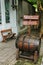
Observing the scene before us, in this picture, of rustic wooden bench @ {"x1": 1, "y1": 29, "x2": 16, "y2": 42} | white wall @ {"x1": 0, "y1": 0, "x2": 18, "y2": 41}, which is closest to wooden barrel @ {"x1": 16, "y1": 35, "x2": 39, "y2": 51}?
rustic wooden bench @ {"x1": 1, "y1": 29, "x2": 16, "y2": 42}

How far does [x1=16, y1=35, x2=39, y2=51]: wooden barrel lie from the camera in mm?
4258

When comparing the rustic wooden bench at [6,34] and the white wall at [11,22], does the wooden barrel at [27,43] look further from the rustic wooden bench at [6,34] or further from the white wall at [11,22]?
the white wall at [11,22]

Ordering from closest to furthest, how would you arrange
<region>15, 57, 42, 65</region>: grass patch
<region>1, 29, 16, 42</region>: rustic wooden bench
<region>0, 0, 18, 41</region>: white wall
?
<region>15, 57, 42, 65</region>: grass patch → <region>1, 29, 16, 42</region>: rustic wooden bench → <region>0, 0, 18, 41</region>: white wall

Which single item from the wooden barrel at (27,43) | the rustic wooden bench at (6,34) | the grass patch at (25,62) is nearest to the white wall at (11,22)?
the rustic wooden bench at (6,34)

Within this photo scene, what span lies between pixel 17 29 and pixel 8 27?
2.49ft

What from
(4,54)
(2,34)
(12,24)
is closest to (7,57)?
(4,54)

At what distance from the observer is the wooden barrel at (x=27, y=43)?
4258 mm

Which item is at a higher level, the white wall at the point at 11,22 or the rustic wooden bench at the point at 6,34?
the white wall at the point at 11,22

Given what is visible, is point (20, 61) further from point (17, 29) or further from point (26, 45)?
point (17, 29)

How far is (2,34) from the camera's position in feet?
23.0

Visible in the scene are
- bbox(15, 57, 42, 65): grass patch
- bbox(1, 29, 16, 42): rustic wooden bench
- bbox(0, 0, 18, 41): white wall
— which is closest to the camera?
bbox(15, 57, 42, 65): grass patch

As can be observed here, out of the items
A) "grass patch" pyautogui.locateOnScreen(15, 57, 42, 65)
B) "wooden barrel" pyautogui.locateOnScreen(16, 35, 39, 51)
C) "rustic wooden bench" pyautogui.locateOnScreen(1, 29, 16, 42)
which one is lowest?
"grass patch" pyautogui.locateOnScreen(15, 57, 42, 65)

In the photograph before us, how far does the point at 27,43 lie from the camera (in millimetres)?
4340

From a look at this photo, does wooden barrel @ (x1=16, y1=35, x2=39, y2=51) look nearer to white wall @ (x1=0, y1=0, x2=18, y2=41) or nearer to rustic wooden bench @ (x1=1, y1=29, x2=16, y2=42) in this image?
rustic wooden bench @ (x1=1, y1=29, x2=16, y2=42)
